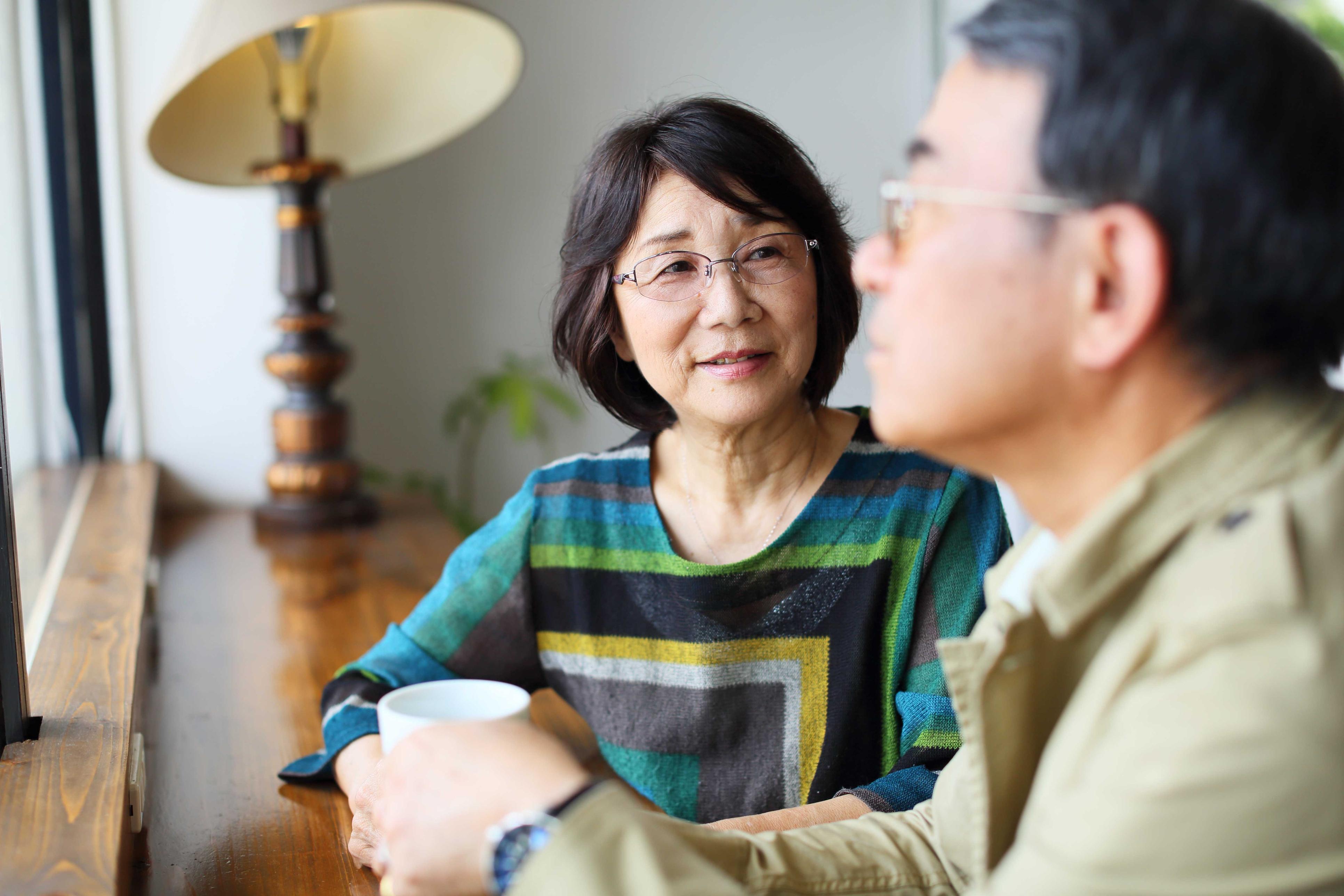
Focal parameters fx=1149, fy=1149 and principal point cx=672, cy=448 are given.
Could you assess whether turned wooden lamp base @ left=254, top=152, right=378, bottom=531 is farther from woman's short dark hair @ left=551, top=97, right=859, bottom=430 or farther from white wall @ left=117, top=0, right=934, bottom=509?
woman's short dark hair @ left=551, top=97, right=859, bottom=430

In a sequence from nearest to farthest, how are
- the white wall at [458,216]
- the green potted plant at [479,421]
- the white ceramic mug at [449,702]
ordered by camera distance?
the white ceramic mug at [449,702], the white wall at [458,216], the green potted plant at [479,421]

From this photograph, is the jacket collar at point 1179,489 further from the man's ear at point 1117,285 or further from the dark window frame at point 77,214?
the dark window frame at point 77,214

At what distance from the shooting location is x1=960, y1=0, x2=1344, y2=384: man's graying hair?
633 mm

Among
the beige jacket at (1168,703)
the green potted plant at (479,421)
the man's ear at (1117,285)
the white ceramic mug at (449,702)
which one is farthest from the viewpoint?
the green potted plant at (479,421)

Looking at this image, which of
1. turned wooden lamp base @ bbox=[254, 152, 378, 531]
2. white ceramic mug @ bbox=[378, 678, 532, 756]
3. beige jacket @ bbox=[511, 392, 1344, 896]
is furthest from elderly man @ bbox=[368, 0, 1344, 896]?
turned wooden lamp base @ bbox=[254, 152, 378, 531]

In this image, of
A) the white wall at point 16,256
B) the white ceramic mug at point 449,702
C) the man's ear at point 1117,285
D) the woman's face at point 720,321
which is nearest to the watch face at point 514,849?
the white ceramic mug at point 449,702

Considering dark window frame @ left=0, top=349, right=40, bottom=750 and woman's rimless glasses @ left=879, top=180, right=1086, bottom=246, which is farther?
dark window frame @ left=0, top=349, right=40, bottom=750

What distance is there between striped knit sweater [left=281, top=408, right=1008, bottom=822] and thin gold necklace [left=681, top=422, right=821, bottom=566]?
0.04m

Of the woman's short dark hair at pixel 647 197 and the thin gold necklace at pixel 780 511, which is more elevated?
the woman's short dark hair at pixel 647 197

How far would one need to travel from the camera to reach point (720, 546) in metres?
1.39

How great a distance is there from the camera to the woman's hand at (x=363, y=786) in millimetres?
1074

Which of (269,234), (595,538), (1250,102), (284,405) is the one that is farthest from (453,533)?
(1250,102)

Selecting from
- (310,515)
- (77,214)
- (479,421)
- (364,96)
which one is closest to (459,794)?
(310,515)

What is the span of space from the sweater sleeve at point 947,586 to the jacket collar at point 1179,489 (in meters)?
0.54
